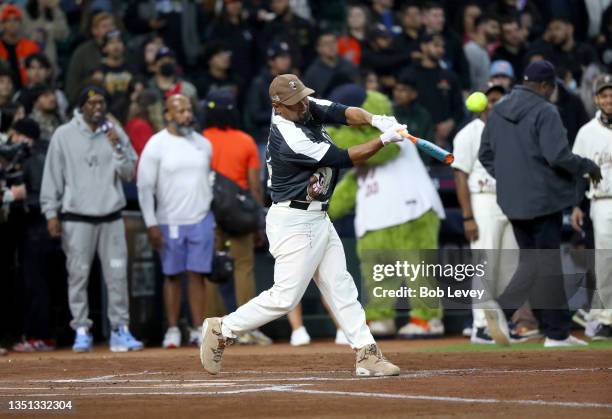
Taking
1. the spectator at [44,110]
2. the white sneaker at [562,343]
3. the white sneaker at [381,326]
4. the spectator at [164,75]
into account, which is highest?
the spectator at [164,75]

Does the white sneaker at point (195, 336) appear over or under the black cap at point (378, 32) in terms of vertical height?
under

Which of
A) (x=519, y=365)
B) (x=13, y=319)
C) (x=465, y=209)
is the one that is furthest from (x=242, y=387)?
(x=13, y=319)

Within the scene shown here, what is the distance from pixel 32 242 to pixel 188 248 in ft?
5.29

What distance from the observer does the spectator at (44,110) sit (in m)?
14.6

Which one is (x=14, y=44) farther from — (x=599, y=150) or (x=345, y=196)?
(x=599, y=150)

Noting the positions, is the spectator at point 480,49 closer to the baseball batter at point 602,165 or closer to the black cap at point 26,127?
the baseball batter at point 602,165

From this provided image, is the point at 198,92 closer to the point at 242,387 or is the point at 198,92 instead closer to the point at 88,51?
the point at 88,51

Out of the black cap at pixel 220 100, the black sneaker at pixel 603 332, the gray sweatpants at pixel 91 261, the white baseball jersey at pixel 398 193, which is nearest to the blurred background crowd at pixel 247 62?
the black cap at pixel 220 100

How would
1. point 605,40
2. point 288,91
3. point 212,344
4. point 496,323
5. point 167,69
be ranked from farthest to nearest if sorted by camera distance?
point 605,40
point 167,69
point 496,323
point 212,344
point 288,91

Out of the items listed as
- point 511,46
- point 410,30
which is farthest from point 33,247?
point 511,46

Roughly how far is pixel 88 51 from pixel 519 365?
8.26 m

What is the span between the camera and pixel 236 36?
18.2 metres

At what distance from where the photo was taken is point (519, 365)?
10430mm

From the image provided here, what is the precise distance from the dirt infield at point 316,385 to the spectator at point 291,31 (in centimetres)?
655
